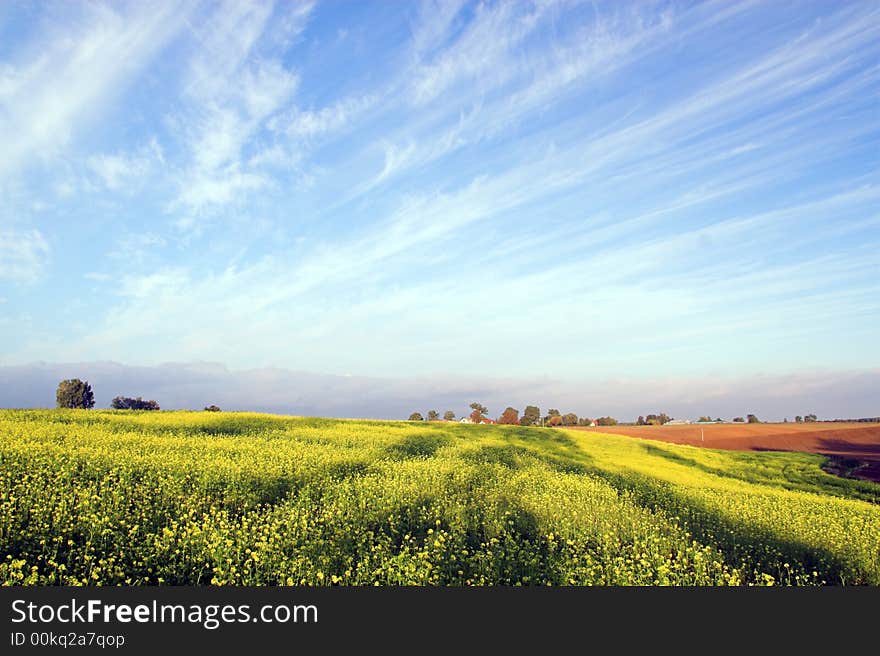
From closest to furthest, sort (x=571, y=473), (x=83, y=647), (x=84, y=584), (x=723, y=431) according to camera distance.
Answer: (x=83, y=647), (x=84, y=584), (x=571, y=473), (x=723, y=431)

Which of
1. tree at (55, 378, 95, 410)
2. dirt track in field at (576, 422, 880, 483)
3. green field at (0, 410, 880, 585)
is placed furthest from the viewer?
tree at (55, 378, 95, 410)

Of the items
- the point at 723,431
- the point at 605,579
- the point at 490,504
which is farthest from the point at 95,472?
the point at 723,431

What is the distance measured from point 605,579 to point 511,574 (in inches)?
55.3

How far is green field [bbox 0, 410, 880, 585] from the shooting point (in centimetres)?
710

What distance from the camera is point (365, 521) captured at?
9109 mm

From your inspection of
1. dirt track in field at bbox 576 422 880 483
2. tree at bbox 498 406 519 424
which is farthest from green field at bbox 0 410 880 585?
tree at bbox 498 406 519 424

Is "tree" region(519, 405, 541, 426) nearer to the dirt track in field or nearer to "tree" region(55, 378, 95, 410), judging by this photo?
the dirt track in field

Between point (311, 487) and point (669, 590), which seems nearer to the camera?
point (669, 590)

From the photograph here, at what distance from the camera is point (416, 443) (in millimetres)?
20578

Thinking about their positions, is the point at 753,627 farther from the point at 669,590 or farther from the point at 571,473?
the point at 571,473

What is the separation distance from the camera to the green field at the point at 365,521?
7.10m

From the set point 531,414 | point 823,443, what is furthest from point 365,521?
point 531,414

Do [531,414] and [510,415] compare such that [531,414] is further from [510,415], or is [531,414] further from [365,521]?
[365,521]

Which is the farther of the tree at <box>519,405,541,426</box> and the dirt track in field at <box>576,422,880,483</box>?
the tree at <box>519,405,541,426</box>
